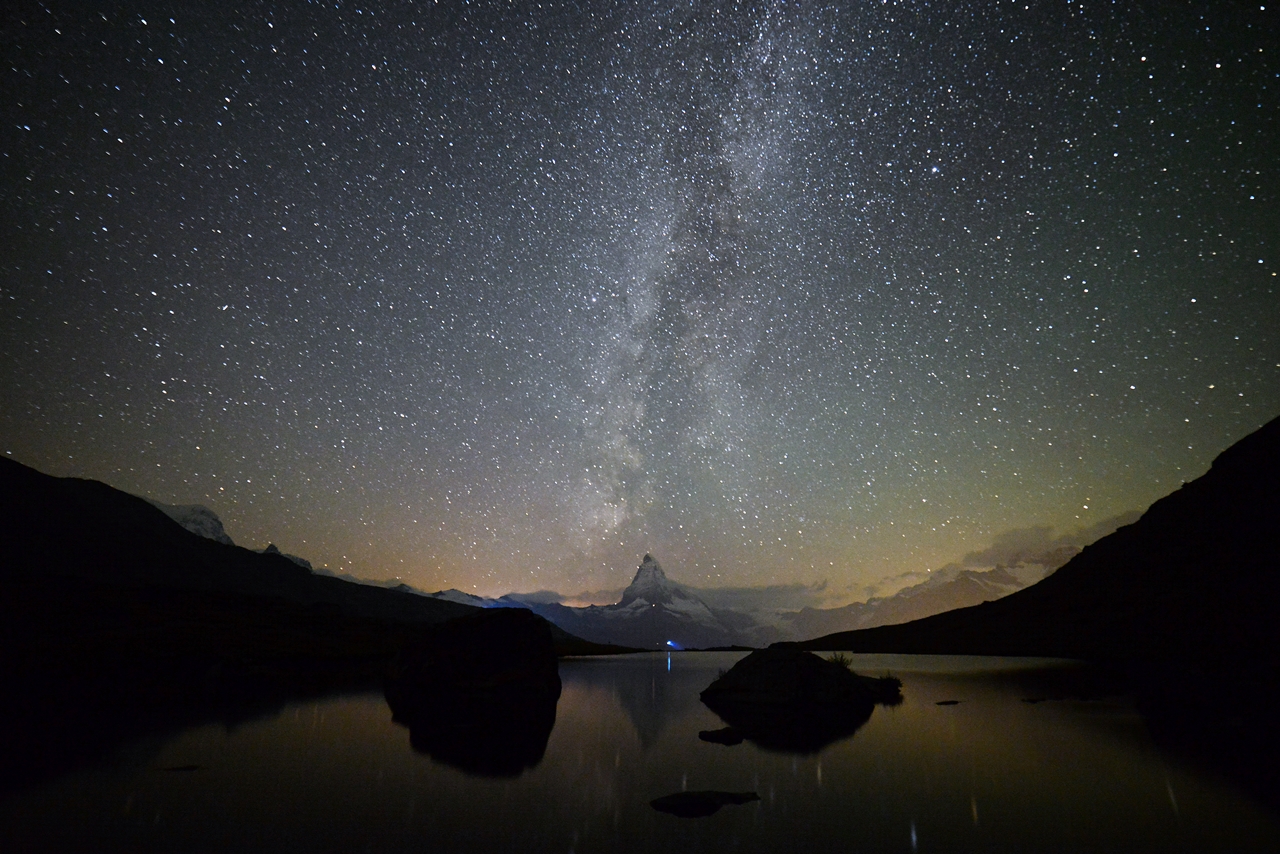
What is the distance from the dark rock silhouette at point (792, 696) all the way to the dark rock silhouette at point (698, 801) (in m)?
9.14

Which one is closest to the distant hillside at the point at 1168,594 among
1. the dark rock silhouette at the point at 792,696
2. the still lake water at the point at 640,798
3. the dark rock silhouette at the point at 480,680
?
the dark rock silhouette at the point at 792,696

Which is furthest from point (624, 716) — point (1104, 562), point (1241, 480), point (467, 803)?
point (1104, 562)

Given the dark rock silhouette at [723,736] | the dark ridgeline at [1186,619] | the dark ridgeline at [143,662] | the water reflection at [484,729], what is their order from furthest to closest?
the dark ridgeline at [1186,619], the dark ridgeline at [143,662], the dark rock silhouette at [723,736], the water reflection at [484,729]

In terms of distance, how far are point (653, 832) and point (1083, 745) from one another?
51.0 feet

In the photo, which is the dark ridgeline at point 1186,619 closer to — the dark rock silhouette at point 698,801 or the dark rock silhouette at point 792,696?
the dark rock silhouette at point 792,696

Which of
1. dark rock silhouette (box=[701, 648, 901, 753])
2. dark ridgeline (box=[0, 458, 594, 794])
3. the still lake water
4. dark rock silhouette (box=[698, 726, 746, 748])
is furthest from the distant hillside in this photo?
dark ridgeline (box=[0, 458, 594, 794])

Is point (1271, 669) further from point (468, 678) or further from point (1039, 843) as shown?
point (468, 678)

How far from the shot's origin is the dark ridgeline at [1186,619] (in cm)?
2139

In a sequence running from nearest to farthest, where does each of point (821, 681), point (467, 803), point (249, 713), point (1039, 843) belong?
point (1039, 843)
point (467, 803)
point (249, 713)
point (821, 681)

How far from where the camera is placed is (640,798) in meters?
11.7

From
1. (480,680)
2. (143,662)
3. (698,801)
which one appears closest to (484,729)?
(480,680)

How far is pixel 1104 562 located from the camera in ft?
479

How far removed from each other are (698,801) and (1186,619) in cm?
12459

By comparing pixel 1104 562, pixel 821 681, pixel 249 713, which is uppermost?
pixel 1104 562
